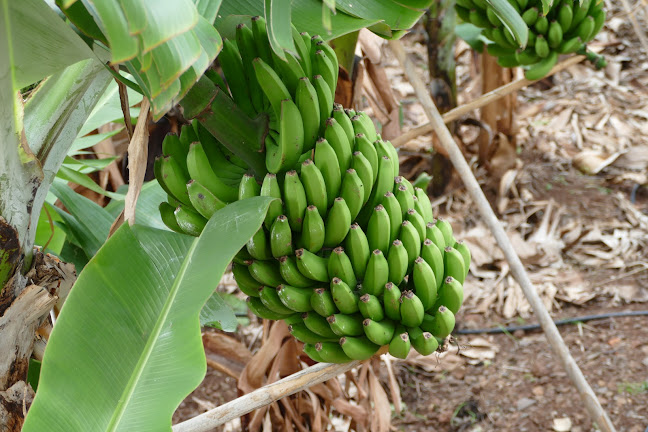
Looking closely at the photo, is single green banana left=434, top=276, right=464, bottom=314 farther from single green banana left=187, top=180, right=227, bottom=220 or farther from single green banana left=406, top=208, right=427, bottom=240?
single green banana left=187, top=180, right=227, bottom=220

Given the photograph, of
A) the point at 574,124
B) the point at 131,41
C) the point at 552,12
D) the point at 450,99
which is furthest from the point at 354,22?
the point at 574,124

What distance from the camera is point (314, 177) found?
0.67 metres

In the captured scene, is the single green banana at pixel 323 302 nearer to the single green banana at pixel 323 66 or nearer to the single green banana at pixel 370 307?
the single green banana at pixel 370 307

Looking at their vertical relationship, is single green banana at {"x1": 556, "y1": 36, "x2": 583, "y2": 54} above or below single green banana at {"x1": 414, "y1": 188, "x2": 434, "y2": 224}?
below

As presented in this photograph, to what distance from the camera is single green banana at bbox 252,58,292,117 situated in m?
0.65

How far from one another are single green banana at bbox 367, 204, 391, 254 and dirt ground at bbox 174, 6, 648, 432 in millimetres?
831

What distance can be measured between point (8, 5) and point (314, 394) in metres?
1.05

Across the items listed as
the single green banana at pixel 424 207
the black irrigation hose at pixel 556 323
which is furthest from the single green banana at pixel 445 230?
the black irrigation hose at pixel 556 323

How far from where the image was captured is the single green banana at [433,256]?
2.41 ft

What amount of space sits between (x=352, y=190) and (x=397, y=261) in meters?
0.10

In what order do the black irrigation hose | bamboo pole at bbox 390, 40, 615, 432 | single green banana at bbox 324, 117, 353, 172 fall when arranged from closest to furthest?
single green banana at bbox 324, 117, 353, 172
bamboo pole at bbox 390, 40, 615, 432
the black irrigation hose

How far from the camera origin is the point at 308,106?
676 mm

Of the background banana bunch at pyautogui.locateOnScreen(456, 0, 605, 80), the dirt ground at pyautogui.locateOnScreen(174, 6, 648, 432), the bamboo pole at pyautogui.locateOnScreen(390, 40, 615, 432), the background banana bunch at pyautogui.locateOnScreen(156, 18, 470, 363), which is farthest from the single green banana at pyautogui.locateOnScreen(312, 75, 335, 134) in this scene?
the dirt ground at pyautogui.locateOnScreen(174, 6, 648, 432)

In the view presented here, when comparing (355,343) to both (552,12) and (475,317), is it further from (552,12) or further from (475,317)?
(475,317)
